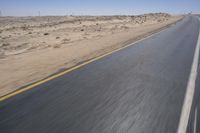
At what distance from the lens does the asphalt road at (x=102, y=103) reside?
3305 mm

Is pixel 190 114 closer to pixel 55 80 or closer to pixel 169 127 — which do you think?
pixel 169 127

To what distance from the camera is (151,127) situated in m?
3.32

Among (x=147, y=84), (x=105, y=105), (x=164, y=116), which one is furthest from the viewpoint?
(x=147, y=84)

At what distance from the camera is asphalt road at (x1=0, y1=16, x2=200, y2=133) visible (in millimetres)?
3305

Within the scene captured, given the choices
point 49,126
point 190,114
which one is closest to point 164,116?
point 190,114

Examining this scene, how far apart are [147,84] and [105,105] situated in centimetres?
A: 193

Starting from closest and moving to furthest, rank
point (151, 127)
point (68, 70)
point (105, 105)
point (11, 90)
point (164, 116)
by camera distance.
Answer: point (151, 127), point (164, 116), point (105, 105), point (11, 90), point (68, 70)

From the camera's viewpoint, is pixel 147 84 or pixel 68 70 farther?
pixel 68 70

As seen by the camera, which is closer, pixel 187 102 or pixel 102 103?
pixel 102 103

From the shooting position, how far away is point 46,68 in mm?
7094

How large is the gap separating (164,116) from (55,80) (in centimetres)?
353

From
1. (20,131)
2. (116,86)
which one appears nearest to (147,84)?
(116,86)

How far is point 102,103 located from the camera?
4.20m

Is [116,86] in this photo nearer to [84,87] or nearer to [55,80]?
[84,87]
